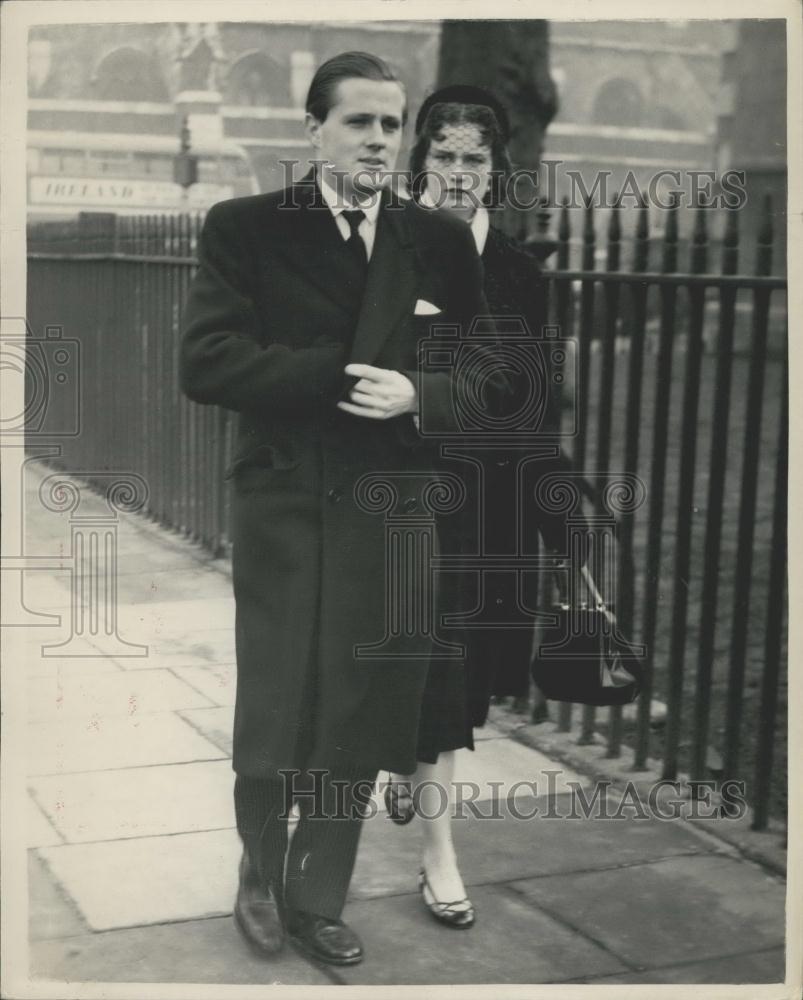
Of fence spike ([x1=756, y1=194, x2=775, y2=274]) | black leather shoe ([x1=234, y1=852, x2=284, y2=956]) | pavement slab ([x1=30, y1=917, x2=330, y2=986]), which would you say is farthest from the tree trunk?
pavement slab ([x1=30, y1=917, x2=330, y2=986])

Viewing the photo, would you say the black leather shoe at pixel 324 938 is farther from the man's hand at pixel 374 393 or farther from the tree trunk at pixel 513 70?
the tree trunk at pixel 513 70

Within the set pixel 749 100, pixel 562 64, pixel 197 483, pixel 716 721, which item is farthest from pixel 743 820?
pixel 749 100

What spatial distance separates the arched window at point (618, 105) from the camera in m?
8.38

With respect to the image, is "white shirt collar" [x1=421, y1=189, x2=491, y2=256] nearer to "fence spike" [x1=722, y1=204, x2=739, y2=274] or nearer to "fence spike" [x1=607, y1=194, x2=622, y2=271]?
"fence spike" [x1=607, y1=194, x2=622, y2=271]

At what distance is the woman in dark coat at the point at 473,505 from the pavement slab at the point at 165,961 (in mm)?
471

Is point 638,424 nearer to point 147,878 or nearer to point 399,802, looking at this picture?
point 399,802

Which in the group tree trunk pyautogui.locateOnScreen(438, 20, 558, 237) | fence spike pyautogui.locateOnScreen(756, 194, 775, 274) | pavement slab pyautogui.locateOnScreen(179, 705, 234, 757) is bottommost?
pavement slab pyautogui.locateOnScreen(179, 705, 234, 757)

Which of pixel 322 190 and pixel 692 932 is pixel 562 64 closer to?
pixel 322 190

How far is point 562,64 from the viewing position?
304 inches

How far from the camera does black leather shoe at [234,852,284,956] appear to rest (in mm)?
3305

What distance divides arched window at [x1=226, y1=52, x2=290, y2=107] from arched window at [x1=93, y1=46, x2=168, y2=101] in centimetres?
21

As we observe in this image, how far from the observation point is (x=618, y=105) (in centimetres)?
948

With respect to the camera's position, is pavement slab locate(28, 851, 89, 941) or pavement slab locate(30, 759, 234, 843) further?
pavement slab locate(30, 759, 234, 843)

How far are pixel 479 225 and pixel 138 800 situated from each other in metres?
1.87
